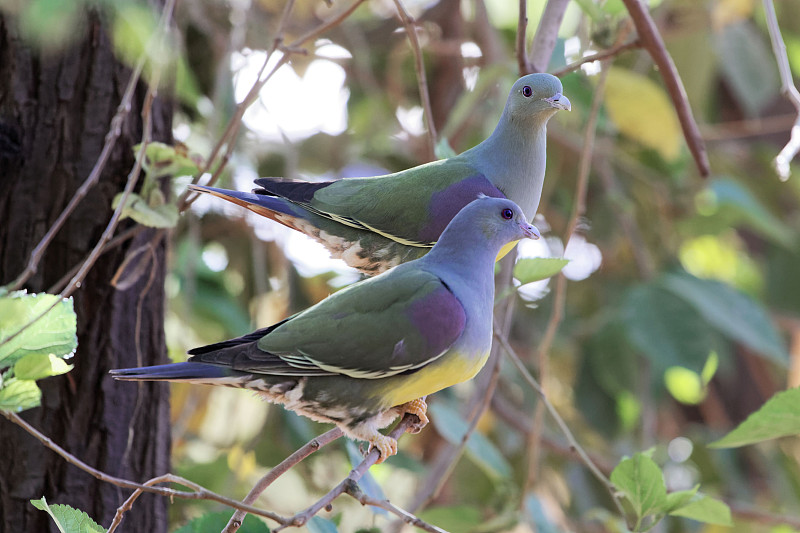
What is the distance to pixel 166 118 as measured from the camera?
2074 millimetres

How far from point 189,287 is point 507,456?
1.84 m

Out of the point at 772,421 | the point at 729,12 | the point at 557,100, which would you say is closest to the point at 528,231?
the point at 557,100

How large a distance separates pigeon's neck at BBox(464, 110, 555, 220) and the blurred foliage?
2.65ft

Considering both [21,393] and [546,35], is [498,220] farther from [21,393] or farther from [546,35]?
[21,393]

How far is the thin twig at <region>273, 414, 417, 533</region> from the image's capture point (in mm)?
1224

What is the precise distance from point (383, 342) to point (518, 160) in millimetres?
582

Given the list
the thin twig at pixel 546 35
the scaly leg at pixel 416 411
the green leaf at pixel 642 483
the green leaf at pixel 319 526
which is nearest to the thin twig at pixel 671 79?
the thin twig at pixel 546 35

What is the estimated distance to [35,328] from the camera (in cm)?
146

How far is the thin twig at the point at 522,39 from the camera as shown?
1859mm

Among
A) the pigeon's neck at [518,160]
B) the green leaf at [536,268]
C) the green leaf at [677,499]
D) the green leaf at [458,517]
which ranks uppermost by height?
the pigeon's neck at [518,160]

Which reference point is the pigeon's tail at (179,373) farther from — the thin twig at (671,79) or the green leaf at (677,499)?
the thin twig at (671,79)

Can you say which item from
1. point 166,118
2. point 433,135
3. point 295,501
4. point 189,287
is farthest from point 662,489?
point 295,501

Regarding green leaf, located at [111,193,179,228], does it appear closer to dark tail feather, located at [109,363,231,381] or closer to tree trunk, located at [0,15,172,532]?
tree trunk, located at [0,15,172,532]

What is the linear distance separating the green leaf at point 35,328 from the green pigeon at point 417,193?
1.50 ft
